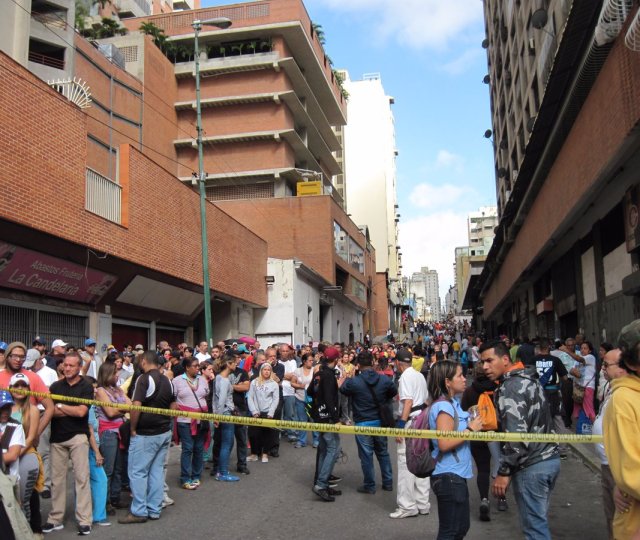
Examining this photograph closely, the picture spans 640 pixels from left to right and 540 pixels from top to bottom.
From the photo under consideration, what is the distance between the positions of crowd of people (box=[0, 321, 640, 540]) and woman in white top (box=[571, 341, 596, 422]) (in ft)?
0.07

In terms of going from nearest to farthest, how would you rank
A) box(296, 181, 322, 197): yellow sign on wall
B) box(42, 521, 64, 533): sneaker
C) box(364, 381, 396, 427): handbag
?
1. box(42, 521, 64, 533): sneaker
2. box(364, 381, 396, 427): handbag
3. box(296, 181, 322, 197): yellow sign on wall

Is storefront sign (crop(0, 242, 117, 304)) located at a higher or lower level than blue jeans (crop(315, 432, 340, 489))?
higher

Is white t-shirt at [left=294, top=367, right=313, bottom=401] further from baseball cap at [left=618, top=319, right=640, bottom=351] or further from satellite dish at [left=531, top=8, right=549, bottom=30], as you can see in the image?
satellite dish at [left=531, top=8, right=549, bottom=30]

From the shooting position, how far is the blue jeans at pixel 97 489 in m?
7.00

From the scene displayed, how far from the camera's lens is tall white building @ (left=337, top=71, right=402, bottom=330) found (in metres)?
94.8

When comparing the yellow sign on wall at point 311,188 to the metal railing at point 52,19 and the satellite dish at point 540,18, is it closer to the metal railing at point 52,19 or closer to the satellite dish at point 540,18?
the metal railing at point 52,19

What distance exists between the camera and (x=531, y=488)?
169 inches

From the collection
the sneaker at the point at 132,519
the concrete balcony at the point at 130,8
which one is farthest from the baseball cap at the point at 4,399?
the concrete balcony at the point at 130,8

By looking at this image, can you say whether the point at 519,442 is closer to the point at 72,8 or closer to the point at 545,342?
the point at 545,342

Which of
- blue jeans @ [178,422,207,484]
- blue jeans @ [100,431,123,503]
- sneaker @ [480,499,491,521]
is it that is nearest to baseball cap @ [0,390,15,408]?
blue jeans @ [100,431,123,503]

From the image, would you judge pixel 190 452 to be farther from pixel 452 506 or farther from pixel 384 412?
pixel 452 506

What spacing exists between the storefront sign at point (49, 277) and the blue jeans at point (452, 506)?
489 inches

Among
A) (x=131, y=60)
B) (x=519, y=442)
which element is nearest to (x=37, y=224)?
(x=519, y=442)

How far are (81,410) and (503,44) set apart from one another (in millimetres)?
39966
